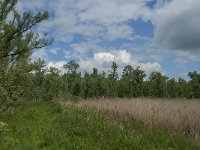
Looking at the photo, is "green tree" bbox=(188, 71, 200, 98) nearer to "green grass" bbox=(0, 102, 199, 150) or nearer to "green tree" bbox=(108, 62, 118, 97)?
"green tree" bbox=(108, 62, 118, 97)

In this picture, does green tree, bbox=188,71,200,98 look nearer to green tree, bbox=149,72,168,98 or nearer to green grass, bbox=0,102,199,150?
green tree, bbox=149,72,168,98

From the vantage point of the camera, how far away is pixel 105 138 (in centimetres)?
1120

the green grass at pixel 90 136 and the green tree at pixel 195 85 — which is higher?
the green tree at pixel 195 85

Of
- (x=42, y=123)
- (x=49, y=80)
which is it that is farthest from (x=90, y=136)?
(x=49, y=80)

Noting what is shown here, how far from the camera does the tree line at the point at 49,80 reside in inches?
634

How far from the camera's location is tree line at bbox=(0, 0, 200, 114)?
52.8 ft

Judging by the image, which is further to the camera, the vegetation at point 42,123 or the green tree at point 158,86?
the green tree at point 158,86

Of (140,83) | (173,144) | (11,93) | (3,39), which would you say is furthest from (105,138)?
(140,83)

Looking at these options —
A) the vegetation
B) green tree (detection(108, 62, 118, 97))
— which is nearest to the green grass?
the vegetation

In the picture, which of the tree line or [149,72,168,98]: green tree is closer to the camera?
the tree line

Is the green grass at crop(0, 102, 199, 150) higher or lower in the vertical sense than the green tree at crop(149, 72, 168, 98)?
lower

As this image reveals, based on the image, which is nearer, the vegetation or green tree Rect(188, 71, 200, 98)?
the vegetation

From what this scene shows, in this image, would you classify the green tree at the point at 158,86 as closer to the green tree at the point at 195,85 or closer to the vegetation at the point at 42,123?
the green tree at the point at 195,85

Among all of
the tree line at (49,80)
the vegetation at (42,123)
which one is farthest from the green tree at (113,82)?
the vegetation at (42,123)
